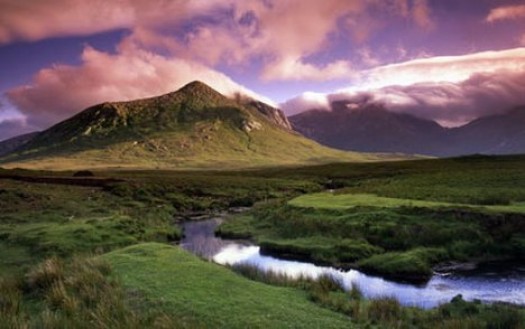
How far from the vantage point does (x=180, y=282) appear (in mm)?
20828

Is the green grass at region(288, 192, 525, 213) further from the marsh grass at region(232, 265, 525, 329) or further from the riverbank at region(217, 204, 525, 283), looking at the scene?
the marsh grass at region(232, 265, 525, 329)

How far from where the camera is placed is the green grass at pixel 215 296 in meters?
16.5

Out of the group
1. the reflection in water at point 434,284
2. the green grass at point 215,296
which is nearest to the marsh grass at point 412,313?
the green grass at point 215,296

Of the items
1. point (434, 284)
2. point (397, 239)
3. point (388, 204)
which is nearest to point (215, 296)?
point (434, 284)

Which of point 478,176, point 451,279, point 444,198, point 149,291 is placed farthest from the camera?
point 478,176

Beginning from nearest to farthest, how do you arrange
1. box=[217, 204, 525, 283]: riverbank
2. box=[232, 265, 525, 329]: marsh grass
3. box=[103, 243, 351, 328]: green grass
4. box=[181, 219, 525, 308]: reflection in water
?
1. box=[103, 243, 351, 328]: green grass
2. box=[232, 265, 525, 329]: marsh grass
3. box=[181, 219, 525, 308]: reflection in water
4. box=[217, 204, 525, 283]: riverbank

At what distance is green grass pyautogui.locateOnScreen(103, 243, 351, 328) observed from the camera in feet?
54.1

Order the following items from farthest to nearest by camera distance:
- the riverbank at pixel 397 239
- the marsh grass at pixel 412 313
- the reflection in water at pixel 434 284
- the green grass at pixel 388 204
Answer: the green grass at pixel 388 204
the riverbank at pixel 397 239
the reflection in water at pixel 434 284
the marsh grass at pixel 412 313

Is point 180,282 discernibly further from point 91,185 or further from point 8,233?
point 91,185

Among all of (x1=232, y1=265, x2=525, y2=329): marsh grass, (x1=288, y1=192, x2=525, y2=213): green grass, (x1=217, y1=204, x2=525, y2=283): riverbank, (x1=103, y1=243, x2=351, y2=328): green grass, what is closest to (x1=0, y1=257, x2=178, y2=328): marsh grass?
(x1=103, y1=243, x2=351, y2=328): green grass

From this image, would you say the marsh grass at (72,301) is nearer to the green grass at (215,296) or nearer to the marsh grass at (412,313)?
the green grass at (215,296)

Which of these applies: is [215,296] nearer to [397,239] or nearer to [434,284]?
[434,284]

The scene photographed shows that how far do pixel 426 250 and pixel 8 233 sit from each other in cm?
3244

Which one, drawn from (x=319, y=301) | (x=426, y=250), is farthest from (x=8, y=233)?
(x=426, y=250)
